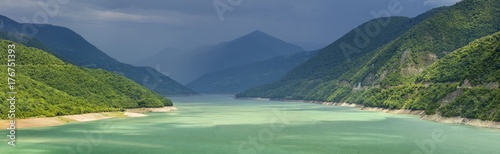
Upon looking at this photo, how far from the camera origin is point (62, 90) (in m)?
142

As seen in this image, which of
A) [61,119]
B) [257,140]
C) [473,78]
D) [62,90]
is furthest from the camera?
[62,90]

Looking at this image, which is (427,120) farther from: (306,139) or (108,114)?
(108,114)

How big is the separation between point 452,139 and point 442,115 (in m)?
41.0

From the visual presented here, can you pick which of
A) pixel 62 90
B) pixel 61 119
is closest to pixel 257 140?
pixel 61 119

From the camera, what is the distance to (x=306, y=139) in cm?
7944

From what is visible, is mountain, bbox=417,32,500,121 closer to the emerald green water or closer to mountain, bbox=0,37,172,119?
the emerald green water

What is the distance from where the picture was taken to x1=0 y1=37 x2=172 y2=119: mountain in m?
111

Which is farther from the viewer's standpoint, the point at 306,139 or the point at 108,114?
the point at 108,114

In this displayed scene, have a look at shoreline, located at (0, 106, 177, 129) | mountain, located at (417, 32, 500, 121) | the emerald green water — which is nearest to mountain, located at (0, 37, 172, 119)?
shoreline, located at (0, 106, 177, 129)

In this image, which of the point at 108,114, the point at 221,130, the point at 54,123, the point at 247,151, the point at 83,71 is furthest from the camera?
the point at 83,71

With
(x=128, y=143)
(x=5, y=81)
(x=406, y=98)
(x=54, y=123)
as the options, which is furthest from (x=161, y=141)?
(x=406, y=98)

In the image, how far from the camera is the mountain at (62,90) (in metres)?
111

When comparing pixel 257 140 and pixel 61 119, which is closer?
pixel 257 140

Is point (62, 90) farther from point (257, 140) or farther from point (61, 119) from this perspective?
point (257, 140)
